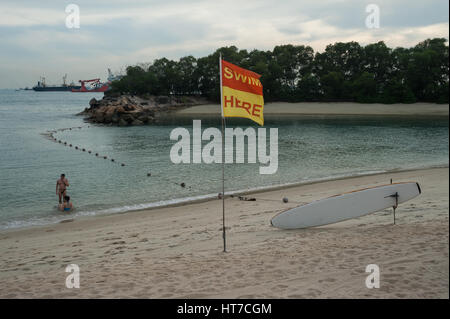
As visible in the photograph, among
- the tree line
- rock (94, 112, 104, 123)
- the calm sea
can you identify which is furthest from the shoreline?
the tree line

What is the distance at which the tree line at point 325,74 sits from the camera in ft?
279

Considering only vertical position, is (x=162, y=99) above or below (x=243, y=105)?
above

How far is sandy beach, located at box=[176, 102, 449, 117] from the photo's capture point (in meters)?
76.7

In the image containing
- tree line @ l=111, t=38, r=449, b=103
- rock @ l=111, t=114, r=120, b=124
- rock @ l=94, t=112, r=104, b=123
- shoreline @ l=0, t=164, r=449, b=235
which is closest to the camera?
shoreline @ l=0, t=164, r=449, b=235

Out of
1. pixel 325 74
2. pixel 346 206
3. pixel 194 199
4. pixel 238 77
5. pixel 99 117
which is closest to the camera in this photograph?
pixel 238 77

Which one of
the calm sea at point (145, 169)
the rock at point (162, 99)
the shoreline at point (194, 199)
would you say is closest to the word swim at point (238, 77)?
the shoreline at point (194, 199)

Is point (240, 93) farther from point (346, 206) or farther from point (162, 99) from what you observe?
point (162, 99)

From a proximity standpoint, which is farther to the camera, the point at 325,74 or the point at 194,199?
the point at 325,74

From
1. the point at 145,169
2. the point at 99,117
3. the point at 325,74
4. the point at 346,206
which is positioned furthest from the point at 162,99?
the point at 346,206

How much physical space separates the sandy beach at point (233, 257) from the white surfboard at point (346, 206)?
30 centimetres

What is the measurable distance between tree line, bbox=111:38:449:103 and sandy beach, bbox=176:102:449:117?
144 inches

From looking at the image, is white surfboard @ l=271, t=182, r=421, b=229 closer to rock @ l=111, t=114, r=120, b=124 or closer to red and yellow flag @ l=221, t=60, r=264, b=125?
red and yellow flag @ l=221, t=60, r=264, b=125

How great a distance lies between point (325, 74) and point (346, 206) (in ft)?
337

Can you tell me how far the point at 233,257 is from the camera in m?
8.56
